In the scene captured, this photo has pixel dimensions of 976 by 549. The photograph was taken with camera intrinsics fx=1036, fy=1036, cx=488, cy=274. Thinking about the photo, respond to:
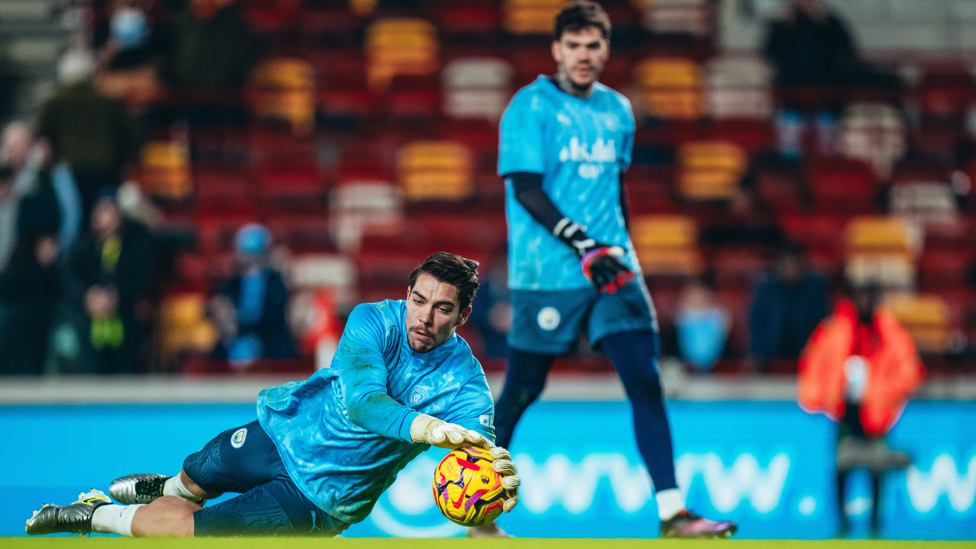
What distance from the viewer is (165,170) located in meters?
10.1

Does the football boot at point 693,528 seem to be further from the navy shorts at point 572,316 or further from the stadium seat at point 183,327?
the stadium seat at point 183,327

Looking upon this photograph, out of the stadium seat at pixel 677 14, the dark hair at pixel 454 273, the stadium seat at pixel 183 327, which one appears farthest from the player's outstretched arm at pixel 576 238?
the stadium seat at pixel 677 14

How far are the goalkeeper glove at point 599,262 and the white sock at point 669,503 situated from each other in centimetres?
80

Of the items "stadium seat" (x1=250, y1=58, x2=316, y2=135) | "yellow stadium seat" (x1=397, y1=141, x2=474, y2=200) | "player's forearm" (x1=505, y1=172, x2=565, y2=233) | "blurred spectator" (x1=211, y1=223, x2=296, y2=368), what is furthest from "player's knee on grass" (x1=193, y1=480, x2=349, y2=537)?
"stadium seat" (x1=250, y1=58, x2=316, y2=135)

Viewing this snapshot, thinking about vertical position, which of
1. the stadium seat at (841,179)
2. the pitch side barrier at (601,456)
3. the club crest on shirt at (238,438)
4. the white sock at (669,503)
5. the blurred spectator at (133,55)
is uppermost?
the blurred spectator at (133,55)

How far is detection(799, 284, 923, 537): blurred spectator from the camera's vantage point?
6641mm

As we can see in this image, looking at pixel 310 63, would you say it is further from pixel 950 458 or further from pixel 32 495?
pixel 950 458

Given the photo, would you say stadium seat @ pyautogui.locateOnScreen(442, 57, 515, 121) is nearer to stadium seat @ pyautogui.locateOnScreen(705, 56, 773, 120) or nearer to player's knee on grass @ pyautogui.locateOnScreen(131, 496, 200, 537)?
stadium seat @ pyautogui.locateOnScreen(705, 56, 773, 120)

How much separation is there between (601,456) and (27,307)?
14.2 ft

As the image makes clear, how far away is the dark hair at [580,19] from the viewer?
4219 millimetres

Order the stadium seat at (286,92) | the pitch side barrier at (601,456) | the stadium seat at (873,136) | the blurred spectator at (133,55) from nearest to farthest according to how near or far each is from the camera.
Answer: the pitch side barrier at (601,456) < the blurred spectator at (133,55) < the stadium seat at (873,136) < the stadium seat at (286,92)

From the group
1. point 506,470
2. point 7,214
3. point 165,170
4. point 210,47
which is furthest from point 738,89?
point 506,470

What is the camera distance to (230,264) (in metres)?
9.24

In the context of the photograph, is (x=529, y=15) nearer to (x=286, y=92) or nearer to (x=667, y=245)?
(x=286, y=92)
